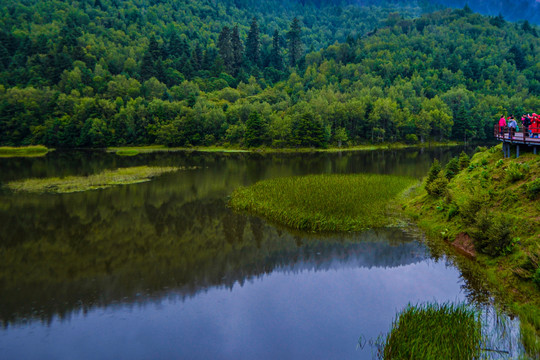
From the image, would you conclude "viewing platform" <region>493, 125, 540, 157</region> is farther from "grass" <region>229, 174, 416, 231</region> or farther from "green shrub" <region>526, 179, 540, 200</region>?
"grass" <region>229, 174, 416, 231</region>

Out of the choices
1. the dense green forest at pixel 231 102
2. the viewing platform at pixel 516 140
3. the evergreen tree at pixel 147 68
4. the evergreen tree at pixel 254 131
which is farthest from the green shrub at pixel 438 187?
the evergreen tree at pixel 147 68

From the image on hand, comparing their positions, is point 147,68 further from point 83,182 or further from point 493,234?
point 493,234

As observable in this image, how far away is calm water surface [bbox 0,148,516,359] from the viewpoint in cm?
1655

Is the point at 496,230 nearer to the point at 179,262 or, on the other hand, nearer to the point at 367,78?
the point at 179,262

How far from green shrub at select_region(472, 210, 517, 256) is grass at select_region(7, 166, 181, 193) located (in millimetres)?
45963

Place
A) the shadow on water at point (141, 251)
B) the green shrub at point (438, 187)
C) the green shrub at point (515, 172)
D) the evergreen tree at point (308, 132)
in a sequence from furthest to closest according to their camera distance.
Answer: the evergreen tree at point (308, 132) < the green shrub at point (438, 187) < the green shrub at point (515, 172) < the shadow on water at point (141, 251)

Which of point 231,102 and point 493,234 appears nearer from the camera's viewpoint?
point 493,234

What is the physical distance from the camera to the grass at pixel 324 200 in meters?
32.4

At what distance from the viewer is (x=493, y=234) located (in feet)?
71.7

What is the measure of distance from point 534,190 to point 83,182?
54022mm

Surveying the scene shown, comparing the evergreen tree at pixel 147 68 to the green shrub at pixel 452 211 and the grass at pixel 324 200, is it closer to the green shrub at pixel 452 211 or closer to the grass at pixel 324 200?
the grass at pixel 324 200

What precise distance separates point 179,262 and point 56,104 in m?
139

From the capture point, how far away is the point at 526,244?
2056 centimetres

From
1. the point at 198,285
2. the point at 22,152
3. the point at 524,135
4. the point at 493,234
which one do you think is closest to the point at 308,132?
the point at 524,135
